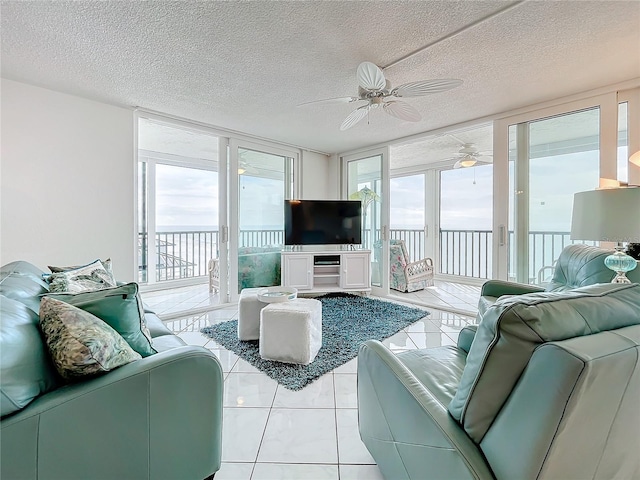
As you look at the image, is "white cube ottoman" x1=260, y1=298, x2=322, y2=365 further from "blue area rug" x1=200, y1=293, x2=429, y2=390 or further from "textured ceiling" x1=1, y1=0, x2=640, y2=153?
"textured ceiling" x1=1, y1=0, x2=640, y2=153

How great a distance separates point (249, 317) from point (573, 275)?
101 inches

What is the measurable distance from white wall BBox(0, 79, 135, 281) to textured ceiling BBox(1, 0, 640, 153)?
0.19 meters

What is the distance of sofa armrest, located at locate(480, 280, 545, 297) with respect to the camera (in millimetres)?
2145

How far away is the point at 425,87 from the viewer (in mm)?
1945

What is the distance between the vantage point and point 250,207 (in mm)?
4133

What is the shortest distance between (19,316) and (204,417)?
2.31 ft

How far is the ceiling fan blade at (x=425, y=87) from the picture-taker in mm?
1841

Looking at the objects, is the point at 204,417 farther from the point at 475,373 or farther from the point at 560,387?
the point at 560,387

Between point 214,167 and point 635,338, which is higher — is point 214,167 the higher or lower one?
the higher one

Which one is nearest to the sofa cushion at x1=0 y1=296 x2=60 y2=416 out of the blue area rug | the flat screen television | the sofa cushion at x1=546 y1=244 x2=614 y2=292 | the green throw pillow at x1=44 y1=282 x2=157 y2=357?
the green throw pillow at x1=44 y1=282 x2=157 y2=357

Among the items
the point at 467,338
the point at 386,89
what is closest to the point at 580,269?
the point at 467,338

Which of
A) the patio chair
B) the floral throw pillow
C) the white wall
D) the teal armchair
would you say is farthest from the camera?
the patio chair

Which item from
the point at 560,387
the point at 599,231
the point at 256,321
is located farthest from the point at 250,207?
the point at 560,387

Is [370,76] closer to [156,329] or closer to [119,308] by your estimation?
[119,308]
